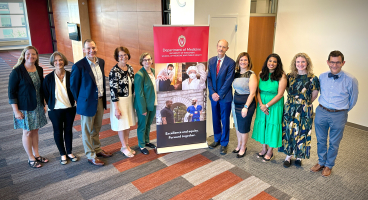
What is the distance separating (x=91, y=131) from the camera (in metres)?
3.61

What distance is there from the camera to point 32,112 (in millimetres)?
3287

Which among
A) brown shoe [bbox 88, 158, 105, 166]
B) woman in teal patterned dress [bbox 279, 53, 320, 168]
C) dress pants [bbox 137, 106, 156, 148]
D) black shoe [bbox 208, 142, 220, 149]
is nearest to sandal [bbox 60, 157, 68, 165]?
brown shoe [bbox 88, 158, 105, 166]

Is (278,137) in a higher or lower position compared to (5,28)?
lower

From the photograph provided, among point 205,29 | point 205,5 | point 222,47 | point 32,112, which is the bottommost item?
point 32,112

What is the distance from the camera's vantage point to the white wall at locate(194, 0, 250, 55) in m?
4.12

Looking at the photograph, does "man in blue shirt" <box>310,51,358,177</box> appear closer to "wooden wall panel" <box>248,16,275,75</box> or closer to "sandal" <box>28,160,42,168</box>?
"wooden wall panel" <box>248,16,275,75</box>

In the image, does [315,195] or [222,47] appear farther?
[222,47]

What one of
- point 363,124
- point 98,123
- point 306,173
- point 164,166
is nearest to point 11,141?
point 98,123

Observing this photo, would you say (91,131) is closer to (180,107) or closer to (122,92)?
(122,92)

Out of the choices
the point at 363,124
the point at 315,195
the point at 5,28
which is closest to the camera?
the point at 315,195

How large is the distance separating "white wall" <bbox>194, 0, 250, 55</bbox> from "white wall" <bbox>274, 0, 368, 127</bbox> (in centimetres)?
138

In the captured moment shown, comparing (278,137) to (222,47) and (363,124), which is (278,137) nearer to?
(222,47)

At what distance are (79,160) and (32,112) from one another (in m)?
0.93

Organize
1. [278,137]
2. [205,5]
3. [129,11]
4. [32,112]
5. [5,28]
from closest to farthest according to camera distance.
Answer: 1. [32,112]
2. [278,137]
3. [205,5]
4. [129,11]
5. [5,28]
